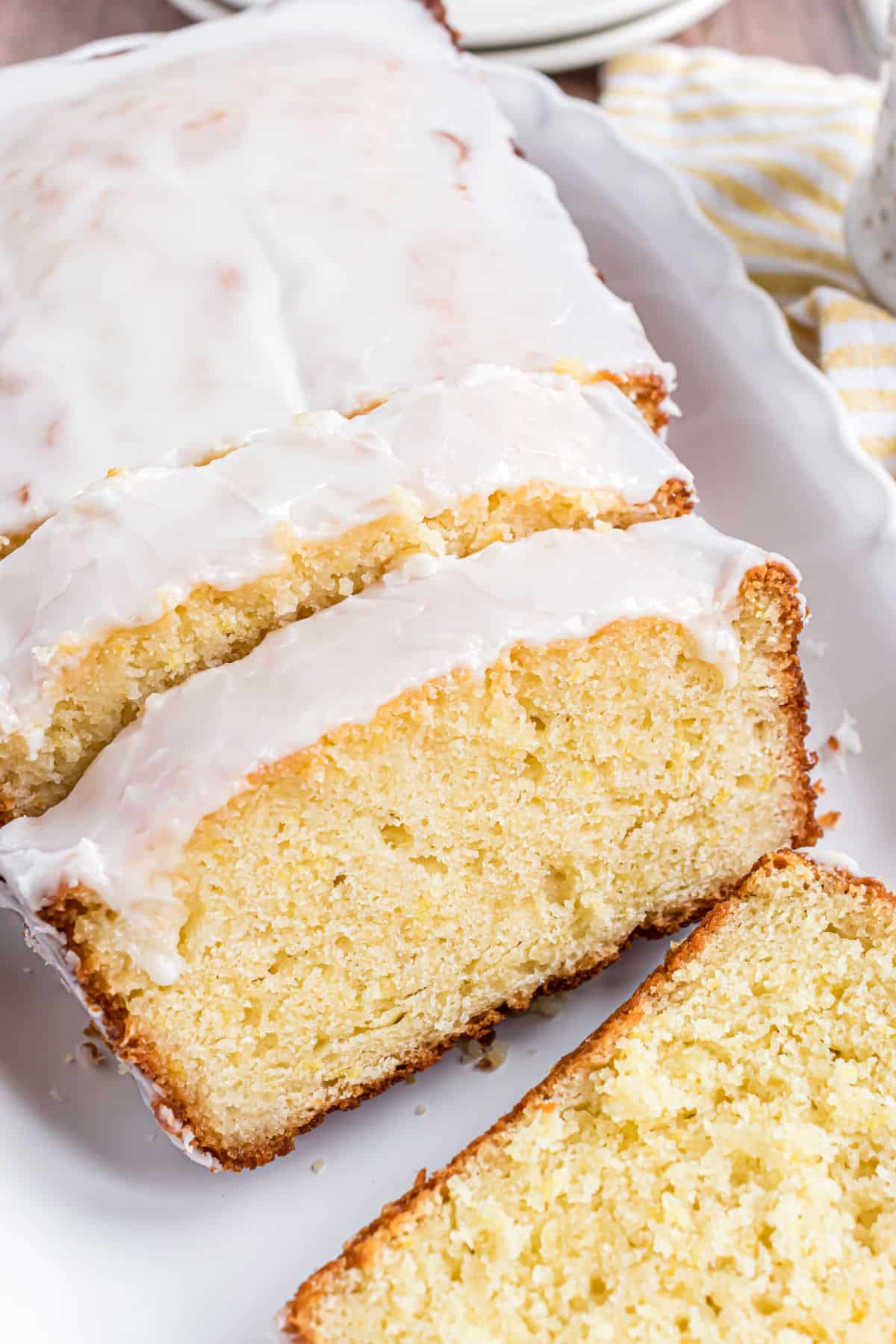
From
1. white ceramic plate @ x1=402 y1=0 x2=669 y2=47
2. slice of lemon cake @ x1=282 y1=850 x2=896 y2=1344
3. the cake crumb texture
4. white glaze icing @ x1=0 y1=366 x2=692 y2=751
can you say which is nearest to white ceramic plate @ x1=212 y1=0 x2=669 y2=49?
white ceramic plate @ x1=402 y1=0 x2=669 y2=47

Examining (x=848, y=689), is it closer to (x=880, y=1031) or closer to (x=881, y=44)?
(x=880, y=1031)

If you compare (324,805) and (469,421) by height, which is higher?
(469,421)

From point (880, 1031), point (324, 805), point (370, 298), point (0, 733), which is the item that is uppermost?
point (370, 298)

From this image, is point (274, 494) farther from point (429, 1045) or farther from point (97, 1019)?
point (429, 1045)

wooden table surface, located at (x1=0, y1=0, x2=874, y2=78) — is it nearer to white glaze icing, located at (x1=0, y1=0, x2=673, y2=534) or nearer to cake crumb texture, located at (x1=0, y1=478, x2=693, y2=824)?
white glaze icing, located at (x1=0, y1=0, x2=673, y2=534)

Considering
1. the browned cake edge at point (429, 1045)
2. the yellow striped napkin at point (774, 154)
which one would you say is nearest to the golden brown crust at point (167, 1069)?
the browned cake edge at point (429, 1045)

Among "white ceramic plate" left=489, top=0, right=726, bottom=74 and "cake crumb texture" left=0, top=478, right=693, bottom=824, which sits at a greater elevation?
"white ceramic plate" left=489, top=0, right=726, bottom=74

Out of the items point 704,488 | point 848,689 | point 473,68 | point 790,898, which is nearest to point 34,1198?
point 790,898
